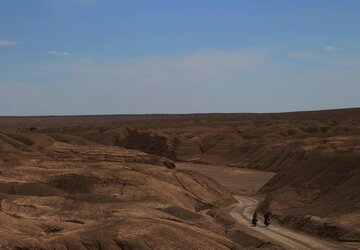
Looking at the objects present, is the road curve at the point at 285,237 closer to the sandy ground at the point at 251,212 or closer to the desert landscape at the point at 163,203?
the sandy ground at the point at 251,212

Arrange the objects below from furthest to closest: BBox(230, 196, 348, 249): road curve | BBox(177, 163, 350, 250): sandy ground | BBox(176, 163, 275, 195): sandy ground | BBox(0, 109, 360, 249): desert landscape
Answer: BBox(176, 163, 275, 195): sandy ground
BBox(177, 163, 350, 250): sandy ground
BBox(230, 196, 348, 249): road curve
BBox(0, 109, 360, 249): desert landscape

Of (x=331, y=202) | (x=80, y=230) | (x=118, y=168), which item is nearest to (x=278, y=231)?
(x=331, y=202)

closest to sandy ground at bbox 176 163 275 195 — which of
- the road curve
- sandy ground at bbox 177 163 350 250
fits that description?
sandy ground at bbox 177 163 350 250

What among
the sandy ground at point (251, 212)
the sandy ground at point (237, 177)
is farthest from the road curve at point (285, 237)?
Result: the sandy ground at point (237, 177)

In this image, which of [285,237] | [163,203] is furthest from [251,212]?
[285,237]

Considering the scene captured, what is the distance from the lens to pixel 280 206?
53.8 metres

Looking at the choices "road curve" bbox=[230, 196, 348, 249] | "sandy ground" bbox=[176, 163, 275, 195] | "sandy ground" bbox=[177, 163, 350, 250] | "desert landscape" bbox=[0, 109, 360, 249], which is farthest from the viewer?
"sandy ground" bbox=[176, 163, 275, 195]

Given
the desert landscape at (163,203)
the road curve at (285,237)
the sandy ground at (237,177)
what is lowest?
the sandy ground at (237,177)

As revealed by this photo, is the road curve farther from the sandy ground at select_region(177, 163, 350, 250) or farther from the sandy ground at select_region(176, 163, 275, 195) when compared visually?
the sandy ground at select_region(176, 163, 275, 195)

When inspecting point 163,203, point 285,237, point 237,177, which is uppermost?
point 163,203

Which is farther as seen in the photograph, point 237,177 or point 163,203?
point 237,177

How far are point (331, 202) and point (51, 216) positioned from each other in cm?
2288

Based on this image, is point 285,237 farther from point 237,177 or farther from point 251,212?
point 237,177

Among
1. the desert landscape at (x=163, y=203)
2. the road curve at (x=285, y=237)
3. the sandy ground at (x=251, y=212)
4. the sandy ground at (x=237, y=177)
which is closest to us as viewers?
the desert landscape at (x=163, y=203)
